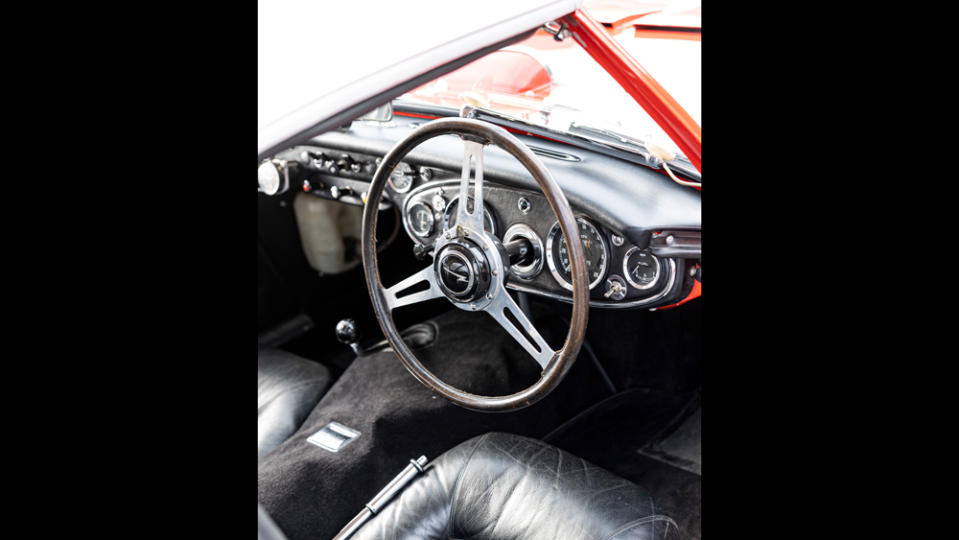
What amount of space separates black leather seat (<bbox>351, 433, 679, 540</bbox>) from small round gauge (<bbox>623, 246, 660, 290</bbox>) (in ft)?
1.45

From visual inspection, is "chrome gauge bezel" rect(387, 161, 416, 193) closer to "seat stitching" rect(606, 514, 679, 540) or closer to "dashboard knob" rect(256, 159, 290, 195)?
"dashboard knob" rect(256, 159, 290, 195)

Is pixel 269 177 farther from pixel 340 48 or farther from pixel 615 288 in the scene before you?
pixel 340 48

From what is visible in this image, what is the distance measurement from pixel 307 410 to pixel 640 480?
3.47 feet

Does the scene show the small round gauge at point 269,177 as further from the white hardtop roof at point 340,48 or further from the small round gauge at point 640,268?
the white hardtop roof at point 340,48

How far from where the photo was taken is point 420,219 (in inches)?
79.9

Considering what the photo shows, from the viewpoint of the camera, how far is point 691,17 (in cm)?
181

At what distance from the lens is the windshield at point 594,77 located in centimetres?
174

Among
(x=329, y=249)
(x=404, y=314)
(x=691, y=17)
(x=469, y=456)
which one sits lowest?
(x=469, y=456)

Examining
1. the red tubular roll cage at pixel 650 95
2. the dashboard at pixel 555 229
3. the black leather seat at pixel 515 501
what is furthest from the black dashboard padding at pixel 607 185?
the black leather seat at pixel 515 501

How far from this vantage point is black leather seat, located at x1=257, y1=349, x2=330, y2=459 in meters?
2.08

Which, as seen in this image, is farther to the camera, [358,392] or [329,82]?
[358,392]

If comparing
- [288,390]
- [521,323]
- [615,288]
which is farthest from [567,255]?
[288,390]
